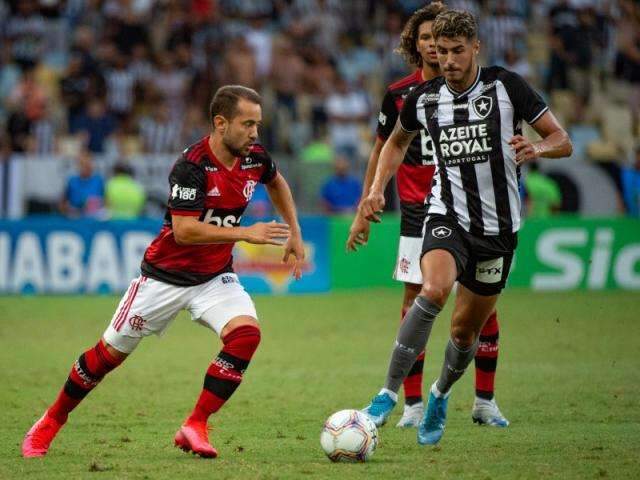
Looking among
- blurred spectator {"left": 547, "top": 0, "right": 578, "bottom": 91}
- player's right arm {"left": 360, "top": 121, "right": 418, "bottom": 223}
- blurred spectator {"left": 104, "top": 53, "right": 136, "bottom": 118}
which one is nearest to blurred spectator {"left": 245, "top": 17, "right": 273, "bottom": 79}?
blurred spectator {"left": 104, "top": 53, "right": 136, "bottom": 118}

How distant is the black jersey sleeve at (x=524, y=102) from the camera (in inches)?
275

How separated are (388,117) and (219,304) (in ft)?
6.81

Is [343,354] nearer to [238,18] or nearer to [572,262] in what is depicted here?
[572,262]

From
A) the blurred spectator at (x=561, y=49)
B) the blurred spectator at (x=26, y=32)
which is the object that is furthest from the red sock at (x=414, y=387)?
the blurred spectator at (x=561, y=49)

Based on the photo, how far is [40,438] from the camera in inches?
272

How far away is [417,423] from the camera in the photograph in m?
8.10

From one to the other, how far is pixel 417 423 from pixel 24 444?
2.65m

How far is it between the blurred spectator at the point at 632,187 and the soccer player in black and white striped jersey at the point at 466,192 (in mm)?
13208

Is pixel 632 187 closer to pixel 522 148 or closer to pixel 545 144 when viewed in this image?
pixel 545 144

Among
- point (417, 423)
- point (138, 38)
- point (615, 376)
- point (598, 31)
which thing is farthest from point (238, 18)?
point (417, 423)

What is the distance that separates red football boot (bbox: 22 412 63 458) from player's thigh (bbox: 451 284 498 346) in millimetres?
2430

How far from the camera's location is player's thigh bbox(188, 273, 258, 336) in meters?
6.80

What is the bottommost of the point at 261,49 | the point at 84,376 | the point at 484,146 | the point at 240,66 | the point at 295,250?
the point at 84,376

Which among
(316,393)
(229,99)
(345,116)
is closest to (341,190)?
(345,116)
